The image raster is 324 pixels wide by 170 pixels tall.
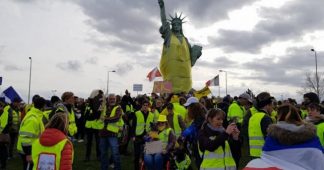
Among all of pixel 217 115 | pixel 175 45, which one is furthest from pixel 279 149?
pixel 175 45

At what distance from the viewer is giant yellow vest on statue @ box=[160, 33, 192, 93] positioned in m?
40.1

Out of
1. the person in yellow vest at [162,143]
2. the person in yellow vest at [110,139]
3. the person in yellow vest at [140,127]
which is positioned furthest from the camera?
the person in yellow vest at [140,127]

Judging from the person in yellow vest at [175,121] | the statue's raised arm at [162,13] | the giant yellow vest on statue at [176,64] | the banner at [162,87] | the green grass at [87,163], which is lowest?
the green grass at [87,163]

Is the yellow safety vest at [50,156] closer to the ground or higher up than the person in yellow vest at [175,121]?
closer to the ground

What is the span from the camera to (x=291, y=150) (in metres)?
3.17

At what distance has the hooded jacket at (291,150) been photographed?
10.3 ft

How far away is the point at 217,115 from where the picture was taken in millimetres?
6230

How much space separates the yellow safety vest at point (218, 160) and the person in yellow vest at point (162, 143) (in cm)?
305

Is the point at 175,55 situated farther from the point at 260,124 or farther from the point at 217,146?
the point at 217,146

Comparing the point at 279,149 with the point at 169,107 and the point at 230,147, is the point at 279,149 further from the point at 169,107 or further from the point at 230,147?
the point at 169,107

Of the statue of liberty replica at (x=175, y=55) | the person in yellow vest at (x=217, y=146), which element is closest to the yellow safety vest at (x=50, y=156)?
the person in yellow vest at (x=217, y=146)

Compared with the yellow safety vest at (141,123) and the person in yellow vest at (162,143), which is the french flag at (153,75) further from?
the person in yellow vest at (162,143)

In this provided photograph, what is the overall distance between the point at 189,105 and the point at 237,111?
671 cm

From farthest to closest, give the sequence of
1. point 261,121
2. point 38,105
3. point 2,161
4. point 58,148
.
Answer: point 2,161 → point 38,105 → point 261,121 → point 58,148
